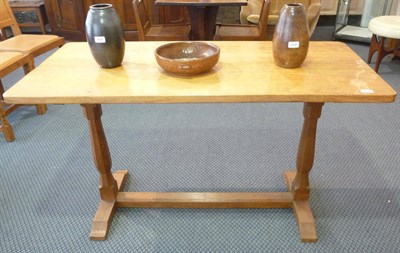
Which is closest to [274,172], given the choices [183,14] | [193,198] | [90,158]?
[193,198]

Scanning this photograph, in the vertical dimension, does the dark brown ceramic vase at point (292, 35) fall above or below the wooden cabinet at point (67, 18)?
above

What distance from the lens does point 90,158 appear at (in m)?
2.11

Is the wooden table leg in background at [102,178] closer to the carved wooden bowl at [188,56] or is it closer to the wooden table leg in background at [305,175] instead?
the carved wooden bowl at [188,56]

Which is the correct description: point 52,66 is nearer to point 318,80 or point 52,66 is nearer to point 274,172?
point 318,80

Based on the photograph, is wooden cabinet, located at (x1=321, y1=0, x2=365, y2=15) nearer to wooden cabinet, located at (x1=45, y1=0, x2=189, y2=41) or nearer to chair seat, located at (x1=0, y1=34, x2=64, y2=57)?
wooden cabinet, located at (x1=45, y1=0, x2=189, y2=41)

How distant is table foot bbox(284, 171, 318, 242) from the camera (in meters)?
1.54

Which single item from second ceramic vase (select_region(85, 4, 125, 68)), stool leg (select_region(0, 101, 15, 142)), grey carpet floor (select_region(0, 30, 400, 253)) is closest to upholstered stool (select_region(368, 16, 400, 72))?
grey carpet floor (select_region(0, 30, 400, 253))

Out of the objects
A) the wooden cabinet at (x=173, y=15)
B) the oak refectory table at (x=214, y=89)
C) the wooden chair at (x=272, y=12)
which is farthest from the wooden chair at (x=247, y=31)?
the oak refectory table at (x=214, y=89)

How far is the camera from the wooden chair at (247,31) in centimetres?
276

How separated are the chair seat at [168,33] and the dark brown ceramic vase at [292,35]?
1.67m

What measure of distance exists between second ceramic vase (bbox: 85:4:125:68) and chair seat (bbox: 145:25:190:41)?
1575 mm

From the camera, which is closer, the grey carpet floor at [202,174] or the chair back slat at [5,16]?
the grey carpet floor at [202,174]

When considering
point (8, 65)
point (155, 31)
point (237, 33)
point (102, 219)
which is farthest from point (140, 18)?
point (102, 219)

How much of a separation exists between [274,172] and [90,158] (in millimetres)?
1073
